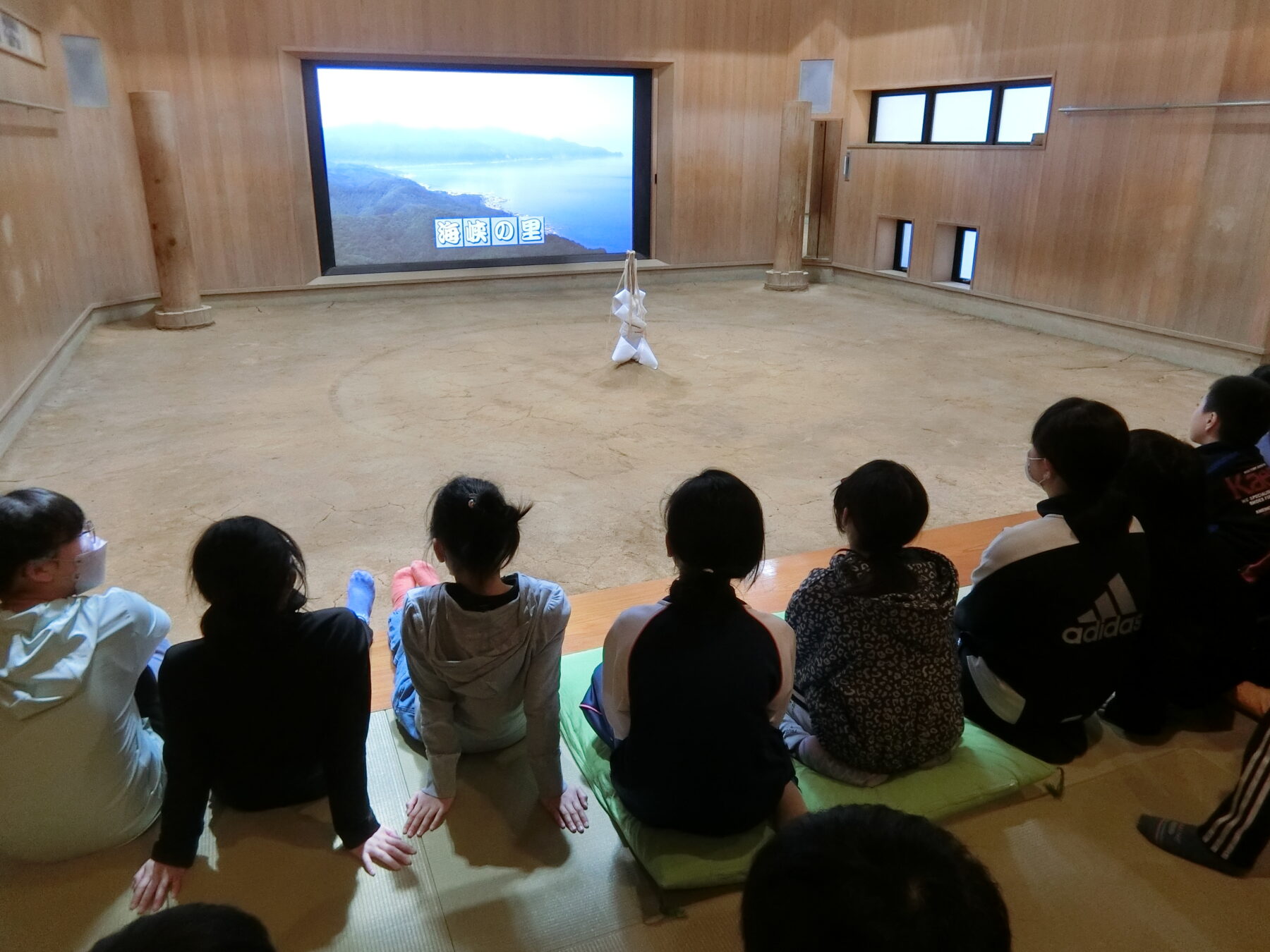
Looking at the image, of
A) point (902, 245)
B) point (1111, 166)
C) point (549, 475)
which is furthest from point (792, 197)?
point (549, 475)

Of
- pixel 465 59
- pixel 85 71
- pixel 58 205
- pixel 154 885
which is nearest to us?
pixel 154 885

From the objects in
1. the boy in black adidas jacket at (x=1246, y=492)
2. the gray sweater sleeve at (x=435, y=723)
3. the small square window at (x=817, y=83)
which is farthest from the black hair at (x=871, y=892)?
the small square window at (x=817, y=83)

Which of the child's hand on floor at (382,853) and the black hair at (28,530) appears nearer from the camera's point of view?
the black hair at (28,530)

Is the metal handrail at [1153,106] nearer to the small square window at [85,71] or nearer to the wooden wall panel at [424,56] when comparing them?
the wooden wall panel at [424,56]

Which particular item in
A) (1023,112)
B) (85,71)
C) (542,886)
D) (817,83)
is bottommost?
(542,886)

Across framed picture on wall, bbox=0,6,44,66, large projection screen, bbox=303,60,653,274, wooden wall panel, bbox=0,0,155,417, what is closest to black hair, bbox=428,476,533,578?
wooden wall panel, bbox=0,0,155,417

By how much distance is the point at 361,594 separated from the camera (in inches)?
88.8

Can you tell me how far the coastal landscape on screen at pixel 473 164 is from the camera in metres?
7.52

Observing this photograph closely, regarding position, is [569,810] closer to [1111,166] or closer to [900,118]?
[1111,166]

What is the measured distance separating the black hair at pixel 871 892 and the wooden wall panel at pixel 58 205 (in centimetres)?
436

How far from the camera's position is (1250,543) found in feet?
6.47

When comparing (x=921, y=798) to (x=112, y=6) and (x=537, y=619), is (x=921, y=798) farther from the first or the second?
(x=112, y=6)

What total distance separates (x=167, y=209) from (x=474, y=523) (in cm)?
580

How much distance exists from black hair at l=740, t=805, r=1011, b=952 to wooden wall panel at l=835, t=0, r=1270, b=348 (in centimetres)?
558
